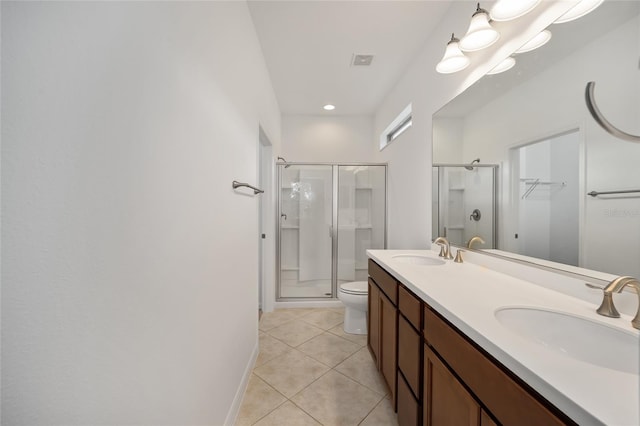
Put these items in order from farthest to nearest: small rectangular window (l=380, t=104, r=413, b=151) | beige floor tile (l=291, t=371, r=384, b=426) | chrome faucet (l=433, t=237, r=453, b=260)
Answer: small rectangular window (l=380, t=104, r=413, b=151)
chrome faucet (l=433, t=237, r=453, b=260)
beige floor tile (l=291, t=371, r=384, b=426)

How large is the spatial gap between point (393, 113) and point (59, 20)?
2.92 metres

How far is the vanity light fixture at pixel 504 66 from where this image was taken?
1263 millimetres

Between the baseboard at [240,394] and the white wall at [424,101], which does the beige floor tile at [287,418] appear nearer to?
the baseboard at [240,394]

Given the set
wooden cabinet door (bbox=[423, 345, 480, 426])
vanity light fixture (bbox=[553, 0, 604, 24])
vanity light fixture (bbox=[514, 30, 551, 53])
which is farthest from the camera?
vanity light fixture (bbox=[514, 30, 551, 53])

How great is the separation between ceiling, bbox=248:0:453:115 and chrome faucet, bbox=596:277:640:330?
1851 mm

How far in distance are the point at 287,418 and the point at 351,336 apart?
1084 mm

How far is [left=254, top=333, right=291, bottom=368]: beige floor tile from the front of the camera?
2.09 meters

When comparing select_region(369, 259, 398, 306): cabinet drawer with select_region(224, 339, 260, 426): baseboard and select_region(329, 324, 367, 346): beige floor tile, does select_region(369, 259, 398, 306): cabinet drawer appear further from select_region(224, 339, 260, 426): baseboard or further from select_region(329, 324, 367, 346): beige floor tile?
select_region(224, 339, 260, 426): baseboard

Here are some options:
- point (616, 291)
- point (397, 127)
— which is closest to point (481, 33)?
point (616, 291)

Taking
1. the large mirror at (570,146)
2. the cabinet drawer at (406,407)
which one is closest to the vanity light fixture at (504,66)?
the large mirror at (570,146)

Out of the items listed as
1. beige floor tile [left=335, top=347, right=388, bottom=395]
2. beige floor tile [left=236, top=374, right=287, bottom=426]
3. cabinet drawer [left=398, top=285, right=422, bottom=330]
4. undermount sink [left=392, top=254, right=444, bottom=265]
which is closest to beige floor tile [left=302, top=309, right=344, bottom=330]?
beige floor tile [left=335, top=347, right=388, bottom=395]

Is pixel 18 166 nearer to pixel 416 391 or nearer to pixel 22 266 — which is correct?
pixel 22 266

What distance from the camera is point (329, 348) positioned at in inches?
88.4

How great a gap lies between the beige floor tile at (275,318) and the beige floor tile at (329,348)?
1.73ft
